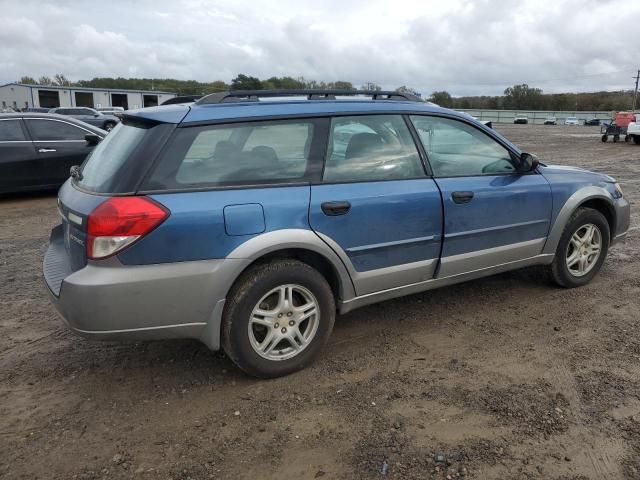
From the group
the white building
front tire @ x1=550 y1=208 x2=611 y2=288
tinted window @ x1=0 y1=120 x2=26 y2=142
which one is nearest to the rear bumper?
front tire @ x1=550 y1=208 x2=611 y2=288

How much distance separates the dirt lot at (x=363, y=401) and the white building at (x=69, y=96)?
208 feet

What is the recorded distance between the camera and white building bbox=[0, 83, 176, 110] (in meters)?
63.5

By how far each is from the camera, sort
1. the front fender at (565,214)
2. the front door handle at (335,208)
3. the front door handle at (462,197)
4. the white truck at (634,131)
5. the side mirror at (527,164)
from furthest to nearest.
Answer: the white truck at (634,131) → the front fender at (565,214) → the side mirror at (527,164) → the front door handle at (462,197) → the front door handle at (335,208)

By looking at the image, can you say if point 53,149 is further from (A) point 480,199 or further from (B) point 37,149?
(A) point 480,199

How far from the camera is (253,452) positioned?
2670 millimetres

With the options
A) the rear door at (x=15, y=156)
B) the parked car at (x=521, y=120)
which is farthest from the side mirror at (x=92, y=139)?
the parked car at (x=521, y=120)

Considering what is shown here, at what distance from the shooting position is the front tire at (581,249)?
4.65 m

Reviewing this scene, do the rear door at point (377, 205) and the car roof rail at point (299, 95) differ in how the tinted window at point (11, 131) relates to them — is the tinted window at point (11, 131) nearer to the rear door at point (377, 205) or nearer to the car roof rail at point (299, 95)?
the car roof rail at point (299, 95)

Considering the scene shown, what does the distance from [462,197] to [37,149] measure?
7.80m

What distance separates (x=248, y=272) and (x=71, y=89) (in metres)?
70.5

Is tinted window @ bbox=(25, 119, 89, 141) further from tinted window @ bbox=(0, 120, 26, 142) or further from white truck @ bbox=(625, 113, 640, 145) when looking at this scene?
white truck @ bbox=(625, 113, 640, 145)

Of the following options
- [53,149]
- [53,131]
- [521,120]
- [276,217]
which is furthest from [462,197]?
[521,120]

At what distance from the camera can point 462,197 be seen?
3.86 metres

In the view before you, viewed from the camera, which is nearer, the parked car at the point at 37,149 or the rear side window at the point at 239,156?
the rear side window at the point at 239,156
